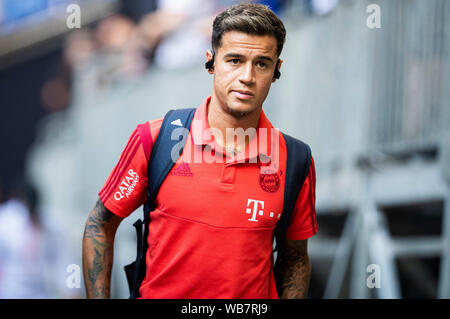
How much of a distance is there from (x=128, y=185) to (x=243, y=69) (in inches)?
25.5

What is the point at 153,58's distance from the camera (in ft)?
28.4

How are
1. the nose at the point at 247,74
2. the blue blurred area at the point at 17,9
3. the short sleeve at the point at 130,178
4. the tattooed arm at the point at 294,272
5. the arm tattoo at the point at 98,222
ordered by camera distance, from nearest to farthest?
1. the nose at the point at 247,74
2. the short sleeve at the point at 130,178
3. the arm tattoo at the point at 98,222
4. the tattooed arm at the point at 294,272
5. the blue blurred area at the point at 17,9

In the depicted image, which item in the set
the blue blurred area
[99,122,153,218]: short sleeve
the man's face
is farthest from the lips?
the blue blurred area

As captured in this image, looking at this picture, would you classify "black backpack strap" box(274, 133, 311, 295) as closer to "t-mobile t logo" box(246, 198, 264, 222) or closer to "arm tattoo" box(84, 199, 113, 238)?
"t-mobile t logo" box(246, 198, 264, 222)

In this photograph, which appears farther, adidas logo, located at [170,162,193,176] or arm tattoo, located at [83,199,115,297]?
arm tattoo, located at [83,199,115,297]

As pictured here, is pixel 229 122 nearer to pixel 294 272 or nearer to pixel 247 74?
pixel 247 74

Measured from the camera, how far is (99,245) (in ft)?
8.20

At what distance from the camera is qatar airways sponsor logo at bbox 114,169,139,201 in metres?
2.42

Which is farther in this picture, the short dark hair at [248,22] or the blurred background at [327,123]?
the blurred background at [327,123]

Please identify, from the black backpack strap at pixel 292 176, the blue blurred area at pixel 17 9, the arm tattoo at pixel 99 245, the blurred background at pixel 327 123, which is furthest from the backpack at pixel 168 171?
the blue blurred area at pixel 17 9

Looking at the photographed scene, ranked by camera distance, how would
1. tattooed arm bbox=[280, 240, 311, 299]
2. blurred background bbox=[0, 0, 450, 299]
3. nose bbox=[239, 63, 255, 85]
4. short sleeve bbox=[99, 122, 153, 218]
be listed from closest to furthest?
nose bbox=[239, 63, 255, 85] → short sleeve bbox=[99, 122, 153, 218] → tattooed arm bbox=[280, 240, 311, 299] → blurred background bbox=[0, 0, 450, 299]

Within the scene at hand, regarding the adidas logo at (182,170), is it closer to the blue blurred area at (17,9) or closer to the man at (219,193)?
the man at (219,193)

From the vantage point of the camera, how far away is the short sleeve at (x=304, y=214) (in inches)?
99.7
